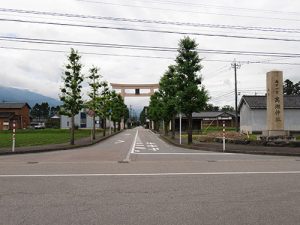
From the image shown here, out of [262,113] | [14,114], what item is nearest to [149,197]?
[262,113]

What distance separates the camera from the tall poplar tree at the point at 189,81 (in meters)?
27.4

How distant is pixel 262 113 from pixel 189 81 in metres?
21.4

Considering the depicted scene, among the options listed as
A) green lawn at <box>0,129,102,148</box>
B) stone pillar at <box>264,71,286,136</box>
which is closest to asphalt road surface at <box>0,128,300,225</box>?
stone pillar at <box>264,71,286,136</box>

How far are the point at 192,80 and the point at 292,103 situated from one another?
24.5 m

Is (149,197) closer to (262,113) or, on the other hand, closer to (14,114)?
(262,113)

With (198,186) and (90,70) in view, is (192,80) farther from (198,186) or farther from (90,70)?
(198,186)

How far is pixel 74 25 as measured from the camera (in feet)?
60.1

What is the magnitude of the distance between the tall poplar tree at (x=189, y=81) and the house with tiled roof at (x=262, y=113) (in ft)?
66.4

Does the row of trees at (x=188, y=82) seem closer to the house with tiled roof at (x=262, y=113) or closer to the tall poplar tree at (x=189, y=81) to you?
the tall poplar tree at (x=189, y=81)

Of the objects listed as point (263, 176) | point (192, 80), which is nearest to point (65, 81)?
point (192, 80)

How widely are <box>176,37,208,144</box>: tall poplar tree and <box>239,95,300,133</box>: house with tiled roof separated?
20235mm

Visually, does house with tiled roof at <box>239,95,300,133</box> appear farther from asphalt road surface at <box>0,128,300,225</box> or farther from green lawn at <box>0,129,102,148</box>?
asphalt road surface at <box>0,128,300,225</box>

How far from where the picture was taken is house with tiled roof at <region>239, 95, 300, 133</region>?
45688 mm

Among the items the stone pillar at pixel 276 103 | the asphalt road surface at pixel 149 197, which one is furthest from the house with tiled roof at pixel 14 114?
the asphalt road surface at pixel 149 197
